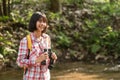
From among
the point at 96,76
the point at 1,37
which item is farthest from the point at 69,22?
the point at 96,76

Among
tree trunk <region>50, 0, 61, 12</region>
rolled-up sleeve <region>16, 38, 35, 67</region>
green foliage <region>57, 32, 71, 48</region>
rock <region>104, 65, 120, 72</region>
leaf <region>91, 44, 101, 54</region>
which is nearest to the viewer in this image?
rolled-up sleeve <region>16, 38, 35, 67</region>

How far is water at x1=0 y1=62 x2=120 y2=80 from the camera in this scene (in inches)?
407

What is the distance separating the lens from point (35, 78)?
172 inches

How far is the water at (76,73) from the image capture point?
10344 mm

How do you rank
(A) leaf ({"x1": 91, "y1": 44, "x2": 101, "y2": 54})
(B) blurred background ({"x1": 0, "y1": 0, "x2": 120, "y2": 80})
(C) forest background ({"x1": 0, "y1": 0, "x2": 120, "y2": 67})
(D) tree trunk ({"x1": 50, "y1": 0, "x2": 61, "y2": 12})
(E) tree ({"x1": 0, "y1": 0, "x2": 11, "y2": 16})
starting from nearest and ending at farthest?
(B) blurred background ({"x1": 0, "y1": 0, "x2": 120, "y2": 80}), (C) forest background ({"x1": 0, "y1": 0, "x2": 120, "y2": 67}), (A) leaf ({"x1": 91, "y1": 44, "x2": 101, "y2": 54}), (E) tree ({"x1": 0, "y1": 0, "x2": 11, "y2": 16}), (D) tree trunk ({"x1": 50, "y1": 0, "x2": 61, "y2": 12})

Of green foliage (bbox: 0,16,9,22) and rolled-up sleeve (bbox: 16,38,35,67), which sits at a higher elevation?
rolled-up sleeve (bbox: 16,38,35,67)

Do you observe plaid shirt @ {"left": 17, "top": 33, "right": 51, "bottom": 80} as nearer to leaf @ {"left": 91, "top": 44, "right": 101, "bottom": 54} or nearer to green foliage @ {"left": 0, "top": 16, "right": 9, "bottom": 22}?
leaf @ {"left": 91, "top": 44, "right": 101, "bottom": 54}

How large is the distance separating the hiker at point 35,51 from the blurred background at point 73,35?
5.97 meters

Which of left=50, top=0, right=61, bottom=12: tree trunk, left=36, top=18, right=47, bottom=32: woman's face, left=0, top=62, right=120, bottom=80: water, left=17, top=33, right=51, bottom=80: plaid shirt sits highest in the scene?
left=36, top=18, right=47, bottom=32: woman's face

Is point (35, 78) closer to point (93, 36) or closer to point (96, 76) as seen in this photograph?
point (96, 76)

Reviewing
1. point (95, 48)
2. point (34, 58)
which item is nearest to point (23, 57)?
point (34, 58)

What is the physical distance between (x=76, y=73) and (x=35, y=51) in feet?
22.3

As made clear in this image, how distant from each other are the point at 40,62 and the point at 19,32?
30.8 feet

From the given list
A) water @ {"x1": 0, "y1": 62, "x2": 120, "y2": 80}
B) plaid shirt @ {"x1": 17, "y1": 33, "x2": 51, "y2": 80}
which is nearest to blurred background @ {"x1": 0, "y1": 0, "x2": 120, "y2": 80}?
water @ {"x1": 0, "y1": 62, "x2": 120, "y2": 80}
